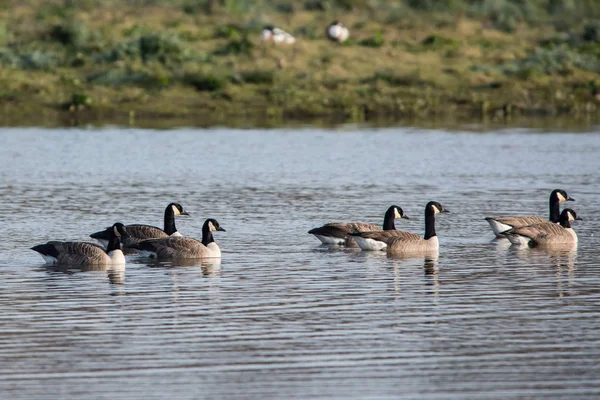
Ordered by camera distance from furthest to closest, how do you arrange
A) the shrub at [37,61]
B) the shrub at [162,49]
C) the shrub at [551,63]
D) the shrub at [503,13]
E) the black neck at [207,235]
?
the shrub at [503,13] → the shrub at [551,63] → the shrub at [162,49] → the shrub at [37,61] → the black neck at [207,235]

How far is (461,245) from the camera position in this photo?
22.5m

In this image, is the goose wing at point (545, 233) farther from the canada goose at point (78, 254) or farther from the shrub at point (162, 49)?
the shrub at point (162, 49)

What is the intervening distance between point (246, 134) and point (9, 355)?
29.9 m

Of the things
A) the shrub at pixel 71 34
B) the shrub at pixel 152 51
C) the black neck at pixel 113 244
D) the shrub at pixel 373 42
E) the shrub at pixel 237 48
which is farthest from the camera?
the shrub at pixel 373 42

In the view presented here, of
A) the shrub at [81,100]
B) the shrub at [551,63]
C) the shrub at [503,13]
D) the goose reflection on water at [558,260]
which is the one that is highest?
the shrub at [503,13]

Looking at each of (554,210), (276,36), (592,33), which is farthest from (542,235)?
(592,33)

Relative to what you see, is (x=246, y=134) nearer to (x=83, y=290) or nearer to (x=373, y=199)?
(x=373, y=199)

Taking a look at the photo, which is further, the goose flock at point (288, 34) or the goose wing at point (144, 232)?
the goose flock at point (288, 34)

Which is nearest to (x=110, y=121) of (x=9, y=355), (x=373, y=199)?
(x=373, y=199)

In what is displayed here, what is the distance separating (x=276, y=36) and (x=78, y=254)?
3235cm

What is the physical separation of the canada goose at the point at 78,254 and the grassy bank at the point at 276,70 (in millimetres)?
26042

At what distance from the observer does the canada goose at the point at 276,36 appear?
51406 millimetres

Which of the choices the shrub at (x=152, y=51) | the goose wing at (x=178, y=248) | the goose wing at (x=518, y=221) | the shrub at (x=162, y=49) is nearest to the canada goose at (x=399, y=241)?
the goose wing at (x=518, y=221)

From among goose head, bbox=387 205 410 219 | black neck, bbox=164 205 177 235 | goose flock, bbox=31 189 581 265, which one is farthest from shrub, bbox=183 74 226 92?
goose head, bbox=387 205 410 219
